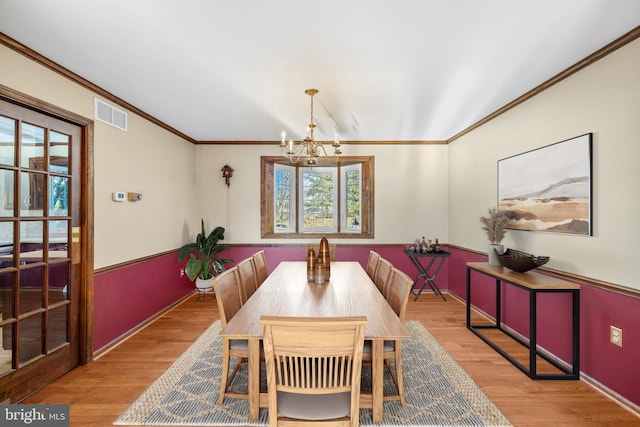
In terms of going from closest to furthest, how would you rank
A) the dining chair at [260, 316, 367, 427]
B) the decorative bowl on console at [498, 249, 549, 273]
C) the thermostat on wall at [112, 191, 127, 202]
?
the dining chair at [260, 316, 367, 427] → the decorative bowl on console at [498, 249, 549, 273] → the thermostat on wall at [112, 191, 127, 202]

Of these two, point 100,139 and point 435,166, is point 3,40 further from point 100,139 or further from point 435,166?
point 435,166

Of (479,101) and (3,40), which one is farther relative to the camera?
(479,101)

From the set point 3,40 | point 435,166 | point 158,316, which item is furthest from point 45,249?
point 435,166

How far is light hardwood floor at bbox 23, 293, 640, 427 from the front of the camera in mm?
1947

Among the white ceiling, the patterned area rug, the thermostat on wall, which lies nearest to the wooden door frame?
the thermostat on wall

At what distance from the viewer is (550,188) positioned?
268 centimetres

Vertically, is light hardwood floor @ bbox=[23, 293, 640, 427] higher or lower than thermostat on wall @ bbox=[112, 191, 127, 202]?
lower

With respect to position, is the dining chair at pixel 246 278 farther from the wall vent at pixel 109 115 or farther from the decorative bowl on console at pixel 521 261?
the decorative bowl on console at pixel 521 261

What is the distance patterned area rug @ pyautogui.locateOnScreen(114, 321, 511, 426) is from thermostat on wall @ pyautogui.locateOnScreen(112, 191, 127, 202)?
5.59ft

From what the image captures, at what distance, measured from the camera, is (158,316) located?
3760mm

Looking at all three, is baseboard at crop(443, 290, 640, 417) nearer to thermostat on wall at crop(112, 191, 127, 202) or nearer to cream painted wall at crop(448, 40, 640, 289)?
cream painted wall at crop(448, 40, 640, 289)

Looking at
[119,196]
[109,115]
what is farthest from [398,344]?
[109,115]

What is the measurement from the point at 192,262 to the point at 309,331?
335cm

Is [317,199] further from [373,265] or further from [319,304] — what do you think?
[319,304]
